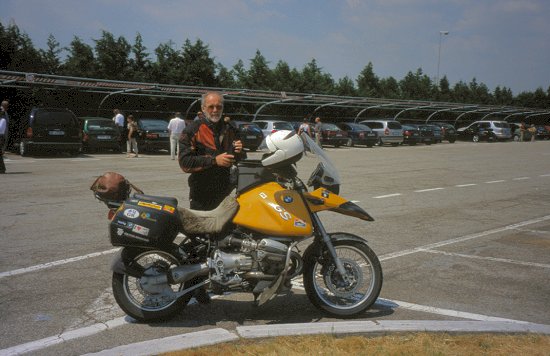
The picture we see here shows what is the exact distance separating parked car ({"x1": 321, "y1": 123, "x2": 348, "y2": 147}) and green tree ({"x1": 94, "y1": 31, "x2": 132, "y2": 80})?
1311 centimetres

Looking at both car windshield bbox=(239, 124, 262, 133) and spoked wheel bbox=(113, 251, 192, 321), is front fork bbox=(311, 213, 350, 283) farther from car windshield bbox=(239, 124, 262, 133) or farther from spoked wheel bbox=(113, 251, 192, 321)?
car windshield bbox=(239, 124, 262, 133)

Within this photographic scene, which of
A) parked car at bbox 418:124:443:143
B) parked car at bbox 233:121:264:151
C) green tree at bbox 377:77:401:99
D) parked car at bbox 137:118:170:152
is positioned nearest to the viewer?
parked car at bbox 137:118:170:152

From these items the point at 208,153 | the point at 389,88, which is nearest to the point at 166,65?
the point at 389,88

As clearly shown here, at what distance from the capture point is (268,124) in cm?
3178

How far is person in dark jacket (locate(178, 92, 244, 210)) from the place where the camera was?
15.9 feet

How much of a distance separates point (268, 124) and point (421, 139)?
43.3ft

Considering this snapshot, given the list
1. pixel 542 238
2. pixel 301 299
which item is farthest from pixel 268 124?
pixel 301 299

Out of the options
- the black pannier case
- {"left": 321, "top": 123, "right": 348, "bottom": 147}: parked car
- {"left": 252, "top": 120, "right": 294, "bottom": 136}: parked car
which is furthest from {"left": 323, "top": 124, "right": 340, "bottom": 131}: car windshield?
the black pannier case

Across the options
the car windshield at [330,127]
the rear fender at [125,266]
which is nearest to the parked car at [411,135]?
the car windshield at [330,127]

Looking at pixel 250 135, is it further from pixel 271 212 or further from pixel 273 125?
pixel 271 212

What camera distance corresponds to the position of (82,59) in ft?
110

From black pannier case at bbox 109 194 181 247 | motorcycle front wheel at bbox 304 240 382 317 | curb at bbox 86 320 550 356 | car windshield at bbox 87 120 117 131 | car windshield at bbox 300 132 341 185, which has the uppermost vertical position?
car windshield at bbox 87 120 117 131

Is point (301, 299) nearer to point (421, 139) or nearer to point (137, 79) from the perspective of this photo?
point (137, 79)

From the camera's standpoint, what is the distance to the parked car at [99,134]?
74.1 ft
